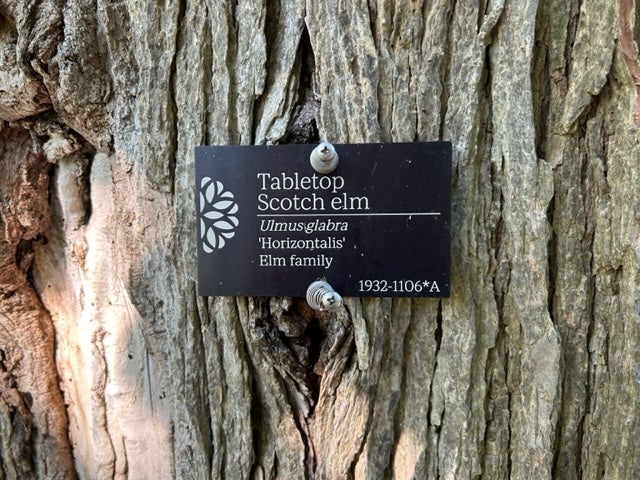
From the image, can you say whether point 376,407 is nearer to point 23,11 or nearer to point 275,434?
point 275,434

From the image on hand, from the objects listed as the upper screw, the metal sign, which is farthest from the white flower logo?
the upper screw

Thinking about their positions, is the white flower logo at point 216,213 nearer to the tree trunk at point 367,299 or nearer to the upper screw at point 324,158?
the tree trunk at point 367,299

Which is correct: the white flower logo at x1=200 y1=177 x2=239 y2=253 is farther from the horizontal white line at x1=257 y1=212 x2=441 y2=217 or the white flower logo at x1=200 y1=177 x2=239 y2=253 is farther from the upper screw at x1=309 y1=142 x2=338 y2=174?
the upper screw at x1=309 y1=142 x2=338 y2=174

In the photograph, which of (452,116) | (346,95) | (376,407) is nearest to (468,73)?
(452,116)

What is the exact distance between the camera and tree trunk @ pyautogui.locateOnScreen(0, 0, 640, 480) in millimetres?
674

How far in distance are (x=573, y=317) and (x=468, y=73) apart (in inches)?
17.6

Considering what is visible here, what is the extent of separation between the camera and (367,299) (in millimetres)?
731

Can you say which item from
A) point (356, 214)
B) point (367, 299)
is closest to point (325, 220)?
point (356, 214)

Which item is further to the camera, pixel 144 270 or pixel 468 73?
pixel 144 270

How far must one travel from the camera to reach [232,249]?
74cm

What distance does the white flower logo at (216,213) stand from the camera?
2.42ft

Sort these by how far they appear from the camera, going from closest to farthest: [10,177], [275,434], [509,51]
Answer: [509,51]
[275,434]
[10,177]

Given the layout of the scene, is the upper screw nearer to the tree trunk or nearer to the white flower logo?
the tree trunk

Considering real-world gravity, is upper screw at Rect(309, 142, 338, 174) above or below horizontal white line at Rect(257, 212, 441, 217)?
above
